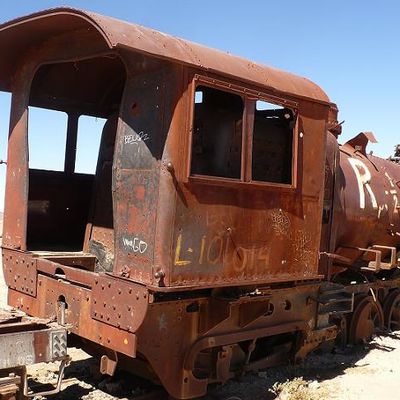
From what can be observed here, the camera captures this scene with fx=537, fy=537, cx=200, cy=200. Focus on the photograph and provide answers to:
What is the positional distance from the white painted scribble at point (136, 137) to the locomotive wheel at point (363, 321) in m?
4.40

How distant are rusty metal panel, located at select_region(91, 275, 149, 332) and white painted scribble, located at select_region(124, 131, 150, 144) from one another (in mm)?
1149

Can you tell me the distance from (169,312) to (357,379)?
113 inches

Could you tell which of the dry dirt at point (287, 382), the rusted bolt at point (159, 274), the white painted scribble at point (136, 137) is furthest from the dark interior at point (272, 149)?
the dry dirt at point (287, 382)

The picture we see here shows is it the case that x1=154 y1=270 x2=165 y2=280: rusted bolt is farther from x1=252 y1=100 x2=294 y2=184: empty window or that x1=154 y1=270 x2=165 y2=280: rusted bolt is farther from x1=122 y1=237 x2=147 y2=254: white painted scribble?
x1=252 y1=100 x2=294 y2=184: empty window

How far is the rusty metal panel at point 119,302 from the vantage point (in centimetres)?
416

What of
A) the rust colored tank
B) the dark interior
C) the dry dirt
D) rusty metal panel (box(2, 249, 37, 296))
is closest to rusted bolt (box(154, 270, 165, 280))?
the dry dirt

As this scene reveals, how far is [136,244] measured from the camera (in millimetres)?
4379

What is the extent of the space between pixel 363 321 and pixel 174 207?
4.44 meters

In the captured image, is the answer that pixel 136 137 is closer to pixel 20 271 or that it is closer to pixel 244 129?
pixel 244 129

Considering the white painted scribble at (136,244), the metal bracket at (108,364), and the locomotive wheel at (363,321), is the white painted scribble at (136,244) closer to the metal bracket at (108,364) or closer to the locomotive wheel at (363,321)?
the metal bracket at (108,364)

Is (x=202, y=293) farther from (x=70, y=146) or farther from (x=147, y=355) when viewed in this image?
(x=70, y=146)

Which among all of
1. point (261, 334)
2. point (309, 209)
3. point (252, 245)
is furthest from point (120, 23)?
point (261, 334)

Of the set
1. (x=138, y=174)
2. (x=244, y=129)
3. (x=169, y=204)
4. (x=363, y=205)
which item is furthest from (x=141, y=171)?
(x=363, y=205)

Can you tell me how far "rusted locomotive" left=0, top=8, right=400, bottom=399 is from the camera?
426 cm
